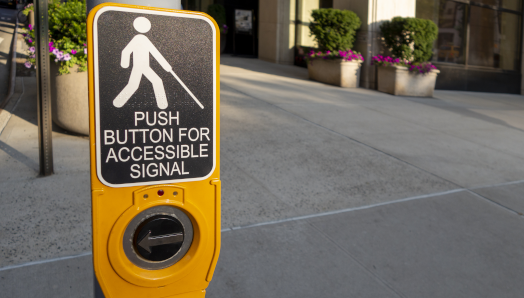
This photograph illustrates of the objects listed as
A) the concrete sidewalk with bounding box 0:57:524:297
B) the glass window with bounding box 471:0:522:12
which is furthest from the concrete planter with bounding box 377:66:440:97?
the glass window with bounding box 471:0:522:12

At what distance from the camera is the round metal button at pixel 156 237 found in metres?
1.46

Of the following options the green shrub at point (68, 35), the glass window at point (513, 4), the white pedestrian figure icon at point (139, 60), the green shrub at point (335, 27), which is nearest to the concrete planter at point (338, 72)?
the green shrub at point (335, 27)

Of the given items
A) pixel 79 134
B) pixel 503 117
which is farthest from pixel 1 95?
pixel 503 117

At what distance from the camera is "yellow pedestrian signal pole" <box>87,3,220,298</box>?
1350mm

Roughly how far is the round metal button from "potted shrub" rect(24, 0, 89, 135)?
433cm

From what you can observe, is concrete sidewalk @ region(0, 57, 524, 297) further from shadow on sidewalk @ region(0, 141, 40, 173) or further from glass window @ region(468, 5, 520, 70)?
glass window @ region(468, 5, 520, 70)

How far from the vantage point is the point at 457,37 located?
13930mm

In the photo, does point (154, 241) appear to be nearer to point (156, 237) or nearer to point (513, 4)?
point (156, 237)

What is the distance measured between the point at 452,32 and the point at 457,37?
290 millimetres

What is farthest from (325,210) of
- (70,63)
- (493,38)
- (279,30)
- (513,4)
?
(513,4)

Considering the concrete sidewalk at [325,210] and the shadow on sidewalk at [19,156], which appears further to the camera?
the shadow on sidewalk at [19,156]

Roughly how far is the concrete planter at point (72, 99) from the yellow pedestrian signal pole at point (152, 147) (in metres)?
4.33

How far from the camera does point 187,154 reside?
1.50 metres

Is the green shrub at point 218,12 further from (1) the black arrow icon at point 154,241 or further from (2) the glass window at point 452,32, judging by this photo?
(1) the black arrow icon at point 154,241
